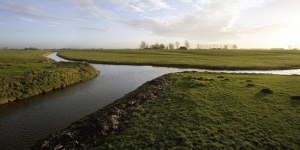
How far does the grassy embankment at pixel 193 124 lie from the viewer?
12492 mm

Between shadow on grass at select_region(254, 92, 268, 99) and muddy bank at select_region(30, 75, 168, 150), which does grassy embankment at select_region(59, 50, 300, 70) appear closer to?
shadow on grass at select_region(254, 92, 268, 99)

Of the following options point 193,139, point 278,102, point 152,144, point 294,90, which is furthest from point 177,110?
point 294,90

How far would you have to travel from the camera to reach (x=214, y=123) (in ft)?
50.7

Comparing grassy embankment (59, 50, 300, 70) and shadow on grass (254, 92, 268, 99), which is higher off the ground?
grassy embankment (59, 50, 300, 70)

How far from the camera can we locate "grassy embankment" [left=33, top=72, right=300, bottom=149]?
41.0ft

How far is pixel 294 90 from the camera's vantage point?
85.5ft

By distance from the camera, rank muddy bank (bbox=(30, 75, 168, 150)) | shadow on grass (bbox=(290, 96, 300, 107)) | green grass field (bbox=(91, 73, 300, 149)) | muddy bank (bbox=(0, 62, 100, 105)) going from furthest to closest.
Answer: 1. muddy bank (bbox=(0, 62, 100, 105))
2. shadow on grass (bbox=(290, 96, 300, 107))
3. muddy bank (bbox=(30, 75, 168, 150))
4. green grass field (bbox=(91, 73, 300, 149))

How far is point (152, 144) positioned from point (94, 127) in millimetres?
5110

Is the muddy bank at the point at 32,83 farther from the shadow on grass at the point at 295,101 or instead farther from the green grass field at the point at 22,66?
the shadow on grass at the point at 295,101

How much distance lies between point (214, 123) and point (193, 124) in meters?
1.81

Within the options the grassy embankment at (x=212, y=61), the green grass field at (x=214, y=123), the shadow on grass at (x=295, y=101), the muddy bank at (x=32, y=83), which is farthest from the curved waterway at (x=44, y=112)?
the grassy embankment at (x=212, y=61)

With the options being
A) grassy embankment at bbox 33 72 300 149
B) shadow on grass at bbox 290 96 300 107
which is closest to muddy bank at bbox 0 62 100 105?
grassy embankment at bbox 33 72 300 149

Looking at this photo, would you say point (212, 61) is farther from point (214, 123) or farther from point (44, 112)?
point (44, 112)

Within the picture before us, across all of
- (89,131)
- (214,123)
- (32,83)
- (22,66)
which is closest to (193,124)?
(214,123)
